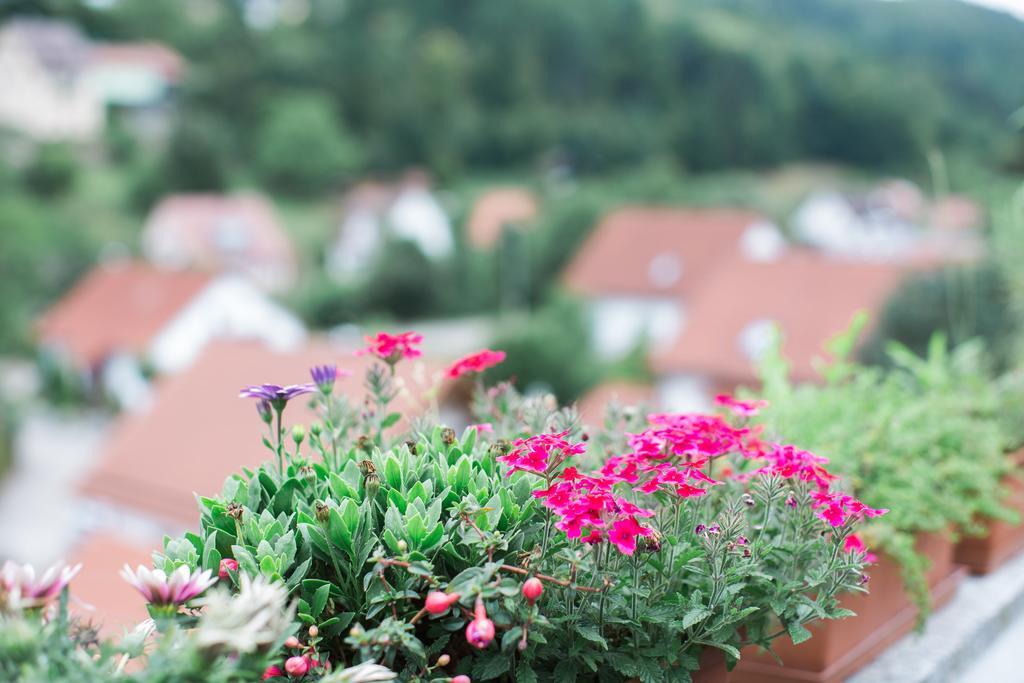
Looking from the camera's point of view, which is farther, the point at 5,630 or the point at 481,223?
the point at 481,223

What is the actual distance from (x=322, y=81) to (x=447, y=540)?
A: 175 ft

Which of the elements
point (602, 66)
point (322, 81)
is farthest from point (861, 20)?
point (322, 81)

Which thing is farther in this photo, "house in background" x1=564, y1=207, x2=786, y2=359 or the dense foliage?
the dense foliage

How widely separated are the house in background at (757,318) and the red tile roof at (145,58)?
1585 inches

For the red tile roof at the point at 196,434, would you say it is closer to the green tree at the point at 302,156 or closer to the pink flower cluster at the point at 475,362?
the pink flower cluster at the point at 475,362

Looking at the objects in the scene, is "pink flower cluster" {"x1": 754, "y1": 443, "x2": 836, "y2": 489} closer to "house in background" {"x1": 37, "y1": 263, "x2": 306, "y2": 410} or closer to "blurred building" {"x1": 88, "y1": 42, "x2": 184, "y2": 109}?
"house in background" {"x1": 37, "y1": 263, "x2": 306, "y2": 410}

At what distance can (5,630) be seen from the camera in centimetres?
78

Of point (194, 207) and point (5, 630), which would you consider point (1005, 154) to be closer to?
point (5, 630)

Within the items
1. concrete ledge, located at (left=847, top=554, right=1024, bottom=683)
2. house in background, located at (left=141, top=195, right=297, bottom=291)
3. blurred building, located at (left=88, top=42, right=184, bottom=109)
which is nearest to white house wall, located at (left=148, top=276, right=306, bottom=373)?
house in background, located at (left=141, top=195, right=297, bottom=291)

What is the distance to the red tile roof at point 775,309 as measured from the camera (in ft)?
55.3

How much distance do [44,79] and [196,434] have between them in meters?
46.2

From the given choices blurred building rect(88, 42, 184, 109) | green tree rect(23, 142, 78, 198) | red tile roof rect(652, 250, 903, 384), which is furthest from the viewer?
blurred building rect(88, 42, 184, 109)

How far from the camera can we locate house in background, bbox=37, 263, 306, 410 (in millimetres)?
23578

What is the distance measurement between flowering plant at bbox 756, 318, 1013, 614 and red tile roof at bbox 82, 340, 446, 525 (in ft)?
25.6
